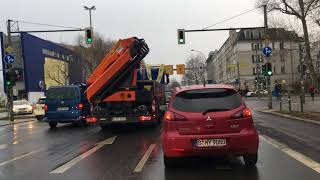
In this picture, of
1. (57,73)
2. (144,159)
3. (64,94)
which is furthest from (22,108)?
(144,159)

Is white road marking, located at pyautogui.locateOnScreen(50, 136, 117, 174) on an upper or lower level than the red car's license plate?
lower

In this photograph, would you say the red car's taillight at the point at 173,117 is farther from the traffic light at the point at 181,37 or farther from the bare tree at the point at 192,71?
the bare tree at the point at 192,71

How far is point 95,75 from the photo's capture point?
63.2 feet

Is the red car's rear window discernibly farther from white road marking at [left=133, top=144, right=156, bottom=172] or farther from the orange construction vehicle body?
the orange construction vehicle body

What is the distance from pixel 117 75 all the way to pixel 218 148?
33.2 ft

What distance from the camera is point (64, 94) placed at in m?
22.7

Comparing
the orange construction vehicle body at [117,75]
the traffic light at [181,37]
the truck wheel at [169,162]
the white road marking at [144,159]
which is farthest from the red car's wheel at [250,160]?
the traffic light at [181,37]

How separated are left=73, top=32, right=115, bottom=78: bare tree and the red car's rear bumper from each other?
243 ft

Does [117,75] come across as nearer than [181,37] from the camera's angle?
Yes

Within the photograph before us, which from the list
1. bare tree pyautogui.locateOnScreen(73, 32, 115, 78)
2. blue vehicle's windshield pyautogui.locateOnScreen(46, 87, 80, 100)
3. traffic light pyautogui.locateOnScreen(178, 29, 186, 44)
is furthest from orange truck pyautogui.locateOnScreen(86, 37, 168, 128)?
bare tree pyautogui.locateOnScreen(73, 32, 115, 78)

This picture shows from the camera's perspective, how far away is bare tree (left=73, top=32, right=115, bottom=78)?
84.1 m

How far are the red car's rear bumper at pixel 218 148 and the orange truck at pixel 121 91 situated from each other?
31.2ft

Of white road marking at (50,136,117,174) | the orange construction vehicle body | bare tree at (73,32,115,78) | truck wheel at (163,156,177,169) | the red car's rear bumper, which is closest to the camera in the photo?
the red car's rear bumper

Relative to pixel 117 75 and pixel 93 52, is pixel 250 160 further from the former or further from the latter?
pixel 93 52
